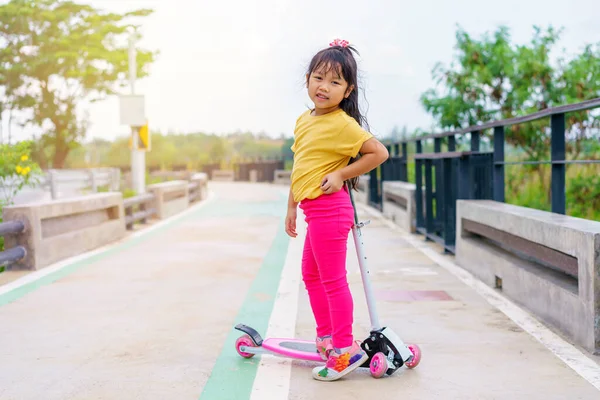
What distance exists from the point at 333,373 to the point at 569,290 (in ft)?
6.06

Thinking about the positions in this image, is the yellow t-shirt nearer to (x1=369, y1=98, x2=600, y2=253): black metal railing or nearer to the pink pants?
the pink pants

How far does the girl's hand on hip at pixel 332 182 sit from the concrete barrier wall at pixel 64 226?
5.42m

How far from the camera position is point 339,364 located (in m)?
4.67

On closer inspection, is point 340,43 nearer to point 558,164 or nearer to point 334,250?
point 334,250

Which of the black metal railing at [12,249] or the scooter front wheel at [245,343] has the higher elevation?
the black metal railing at [12,249]

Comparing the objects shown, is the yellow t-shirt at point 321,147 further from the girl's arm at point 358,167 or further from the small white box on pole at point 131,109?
the small white box on pole at point 131,109

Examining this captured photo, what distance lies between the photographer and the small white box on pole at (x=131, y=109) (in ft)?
67.2

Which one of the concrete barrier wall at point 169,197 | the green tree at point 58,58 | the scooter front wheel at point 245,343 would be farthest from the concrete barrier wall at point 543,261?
the green tree at point 58,58

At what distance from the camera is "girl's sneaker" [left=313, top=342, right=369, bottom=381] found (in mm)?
4672

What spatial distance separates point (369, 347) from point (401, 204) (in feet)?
32.9

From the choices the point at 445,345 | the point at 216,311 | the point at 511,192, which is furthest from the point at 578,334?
the point at 511,192

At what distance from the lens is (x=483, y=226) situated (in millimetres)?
8250

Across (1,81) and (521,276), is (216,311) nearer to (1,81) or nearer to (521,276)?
(521,276)

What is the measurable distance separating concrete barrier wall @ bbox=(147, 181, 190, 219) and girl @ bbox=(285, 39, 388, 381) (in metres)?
12.3
